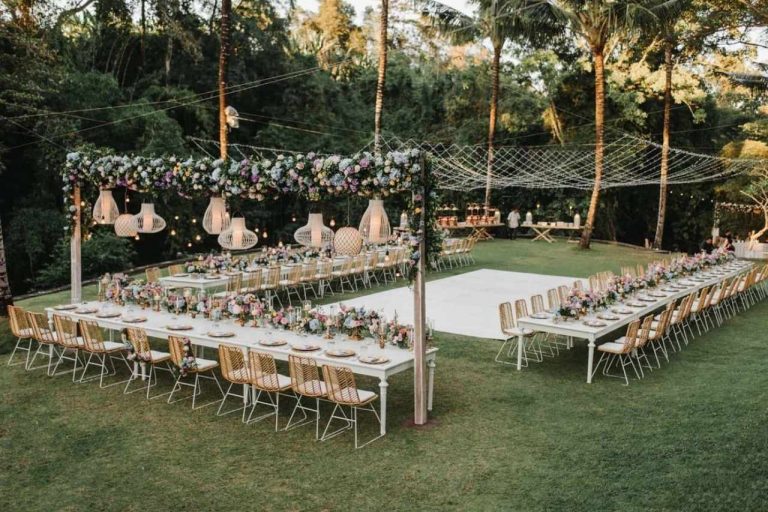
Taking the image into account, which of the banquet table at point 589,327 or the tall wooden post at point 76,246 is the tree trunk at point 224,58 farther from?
the banquet table at point 589,327

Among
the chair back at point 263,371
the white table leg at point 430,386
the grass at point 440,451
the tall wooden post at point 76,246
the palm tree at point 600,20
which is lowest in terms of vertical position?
the grass at point 440,451

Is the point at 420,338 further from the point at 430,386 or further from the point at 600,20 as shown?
the point at 600,20

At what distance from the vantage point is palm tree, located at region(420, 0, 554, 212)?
23.5 metres

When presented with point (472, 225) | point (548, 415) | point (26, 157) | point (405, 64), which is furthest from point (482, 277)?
point (405, 64)

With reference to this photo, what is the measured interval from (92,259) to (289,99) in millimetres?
10830

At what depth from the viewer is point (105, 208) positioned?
10562 millimetres

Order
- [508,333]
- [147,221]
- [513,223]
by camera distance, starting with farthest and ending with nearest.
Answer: [513,223] → [147,221] → [508,333]

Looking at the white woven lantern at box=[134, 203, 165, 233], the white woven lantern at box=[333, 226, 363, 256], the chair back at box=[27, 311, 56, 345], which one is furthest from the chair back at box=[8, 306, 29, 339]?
the white woven lantern at box=[333, 226, 363, 256]

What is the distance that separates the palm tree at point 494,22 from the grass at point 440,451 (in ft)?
46.2

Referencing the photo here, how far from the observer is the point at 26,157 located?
A: 19.7 meters

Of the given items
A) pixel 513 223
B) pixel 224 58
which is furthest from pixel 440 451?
pixel 513 223

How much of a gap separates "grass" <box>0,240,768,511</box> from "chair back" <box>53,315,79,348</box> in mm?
579

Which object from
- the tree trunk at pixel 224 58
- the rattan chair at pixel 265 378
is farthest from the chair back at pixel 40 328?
the tree trunk at pixel 224 58

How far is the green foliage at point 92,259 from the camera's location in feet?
60.2
